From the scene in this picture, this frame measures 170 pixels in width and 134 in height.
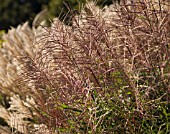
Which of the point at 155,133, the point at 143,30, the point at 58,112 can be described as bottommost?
the point at 155,133

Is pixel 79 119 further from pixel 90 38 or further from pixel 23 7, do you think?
pixel 23 7

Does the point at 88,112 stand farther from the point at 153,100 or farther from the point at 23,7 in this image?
the point at 23,7

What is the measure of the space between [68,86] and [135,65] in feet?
1.44

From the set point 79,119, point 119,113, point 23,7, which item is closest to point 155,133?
point 119,113

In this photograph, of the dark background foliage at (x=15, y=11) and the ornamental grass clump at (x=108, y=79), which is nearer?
the ornamental grass clump at (x=108, y=79)

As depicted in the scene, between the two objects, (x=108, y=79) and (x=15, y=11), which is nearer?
(x=108, y=79)

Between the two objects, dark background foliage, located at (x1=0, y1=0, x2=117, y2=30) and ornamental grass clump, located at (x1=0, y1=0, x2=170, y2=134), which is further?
dark background foliage, located at (x1=0, y1=0, x2=117, y2=30)

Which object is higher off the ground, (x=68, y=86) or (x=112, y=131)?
(x=68, y=86)

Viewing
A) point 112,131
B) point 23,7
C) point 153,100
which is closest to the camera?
point 153,100

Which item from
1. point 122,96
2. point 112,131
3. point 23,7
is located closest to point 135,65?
point 122,96

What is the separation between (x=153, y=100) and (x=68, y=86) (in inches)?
22.8

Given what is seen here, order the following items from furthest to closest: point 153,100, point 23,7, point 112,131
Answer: point 23,7, point 112,131, point 153,100

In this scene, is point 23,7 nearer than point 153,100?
No

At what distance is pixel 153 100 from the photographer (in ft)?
9.90
